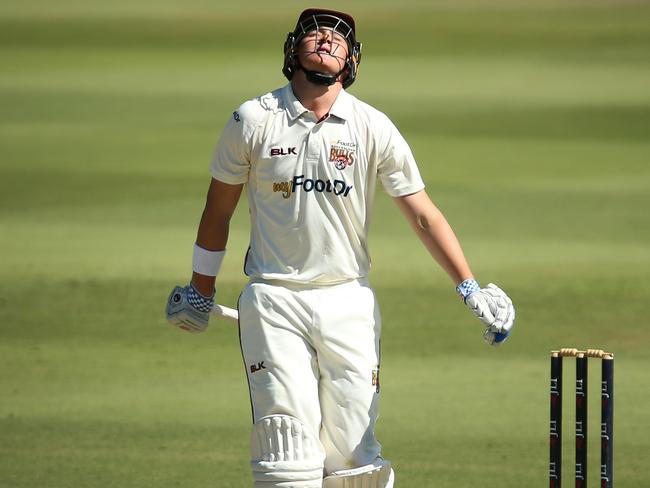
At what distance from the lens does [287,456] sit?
4039 millimetres

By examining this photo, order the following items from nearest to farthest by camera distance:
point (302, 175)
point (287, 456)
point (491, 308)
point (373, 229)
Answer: point (287, 456)
point (302, 175)
point (491, 308)
point (373, 229)

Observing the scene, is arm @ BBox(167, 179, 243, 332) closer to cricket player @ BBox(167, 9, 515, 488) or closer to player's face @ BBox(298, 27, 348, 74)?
cricket player @ BBox(167, 9, 515, 488)

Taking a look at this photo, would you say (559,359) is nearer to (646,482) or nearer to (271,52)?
(646,482)

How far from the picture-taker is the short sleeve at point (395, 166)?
4270 millimetres

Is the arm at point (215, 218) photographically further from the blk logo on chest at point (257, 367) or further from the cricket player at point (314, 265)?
the blk logo on chest at point (257, 367)

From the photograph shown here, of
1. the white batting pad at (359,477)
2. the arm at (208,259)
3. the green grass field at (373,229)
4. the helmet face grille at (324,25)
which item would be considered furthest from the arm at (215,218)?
the green grass field at (373,229)

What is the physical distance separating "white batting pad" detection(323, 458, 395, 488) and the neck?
3.37 ft

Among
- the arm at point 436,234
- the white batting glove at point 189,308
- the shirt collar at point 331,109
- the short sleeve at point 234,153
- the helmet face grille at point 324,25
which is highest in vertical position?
the helmet face grille at point 324,25

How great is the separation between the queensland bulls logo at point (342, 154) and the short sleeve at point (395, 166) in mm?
117

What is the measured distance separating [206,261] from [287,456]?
697 mm

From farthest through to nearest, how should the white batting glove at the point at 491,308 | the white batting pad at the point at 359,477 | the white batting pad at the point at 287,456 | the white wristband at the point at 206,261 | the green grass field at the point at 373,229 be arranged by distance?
the green grass field at the point at 373,229, the white wristband at the point at 206,261, the white batting glove at the point at 491,308, the white batting pad at the point at 359,477, the white batting pad at the point at 287,456

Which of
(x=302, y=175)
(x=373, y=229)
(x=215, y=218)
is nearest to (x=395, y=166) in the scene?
(x=302, y=175)

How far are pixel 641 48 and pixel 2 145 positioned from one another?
716 centimetres

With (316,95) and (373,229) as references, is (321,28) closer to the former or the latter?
(316,95)
